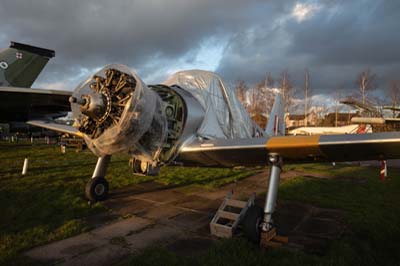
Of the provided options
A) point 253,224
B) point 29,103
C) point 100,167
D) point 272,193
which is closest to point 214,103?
point 272,193

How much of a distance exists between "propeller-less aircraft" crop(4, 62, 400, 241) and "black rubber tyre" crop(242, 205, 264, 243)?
2 centimetres

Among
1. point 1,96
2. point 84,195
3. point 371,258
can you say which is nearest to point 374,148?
point 371,258

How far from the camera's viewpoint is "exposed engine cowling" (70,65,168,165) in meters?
3.86

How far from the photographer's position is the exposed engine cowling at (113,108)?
3.86 metres

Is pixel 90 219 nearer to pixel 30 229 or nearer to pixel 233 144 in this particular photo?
pixel 30 229

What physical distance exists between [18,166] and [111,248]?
9.95 metres

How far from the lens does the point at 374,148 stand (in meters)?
3.99

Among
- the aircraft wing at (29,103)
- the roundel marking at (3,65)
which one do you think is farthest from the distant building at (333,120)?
the roundel marking at (3,65)

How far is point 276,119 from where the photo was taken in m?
10.8

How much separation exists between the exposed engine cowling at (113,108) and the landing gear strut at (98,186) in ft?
9.38

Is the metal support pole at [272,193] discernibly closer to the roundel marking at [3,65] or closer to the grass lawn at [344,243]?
the grass lawn at [344,243]

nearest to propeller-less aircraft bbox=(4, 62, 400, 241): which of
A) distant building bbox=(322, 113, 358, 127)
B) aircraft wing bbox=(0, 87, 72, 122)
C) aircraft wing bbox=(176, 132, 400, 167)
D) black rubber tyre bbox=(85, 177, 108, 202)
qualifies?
aircraft wing bbox=(176, 132, 400, 167)

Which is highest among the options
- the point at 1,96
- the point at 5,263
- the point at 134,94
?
the point at 1,96

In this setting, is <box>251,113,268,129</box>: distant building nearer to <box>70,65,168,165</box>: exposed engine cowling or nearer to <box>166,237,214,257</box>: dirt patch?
<box>166,237,214,257</box>: dirt patch
